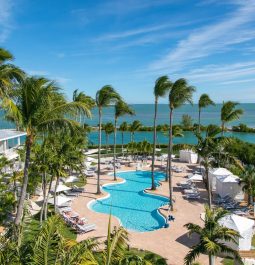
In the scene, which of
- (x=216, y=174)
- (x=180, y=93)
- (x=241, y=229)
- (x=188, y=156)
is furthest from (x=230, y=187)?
(x=188, y=156)

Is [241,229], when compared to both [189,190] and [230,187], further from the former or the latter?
[189,190]

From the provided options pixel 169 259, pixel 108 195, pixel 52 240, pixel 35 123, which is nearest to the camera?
pixel 52 240

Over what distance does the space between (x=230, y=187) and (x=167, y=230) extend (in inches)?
347

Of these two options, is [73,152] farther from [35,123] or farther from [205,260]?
[205,260]

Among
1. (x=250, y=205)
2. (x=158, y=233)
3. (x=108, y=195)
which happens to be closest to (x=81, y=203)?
(x=108, y=195)

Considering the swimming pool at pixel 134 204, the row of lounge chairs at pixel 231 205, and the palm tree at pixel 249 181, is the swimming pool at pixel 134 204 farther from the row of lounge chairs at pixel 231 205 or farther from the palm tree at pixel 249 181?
the palm tree at pixel 249 181

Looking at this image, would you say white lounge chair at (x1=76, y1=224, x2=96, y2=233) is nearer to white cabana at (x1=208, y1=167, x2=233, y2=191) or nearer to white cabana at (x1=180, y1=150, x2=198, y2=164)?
white cabana at (x1=208, y1=167, x2=233, y2=191)

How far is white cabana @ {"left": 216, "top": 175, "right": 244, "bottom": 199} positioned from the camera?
81.1 ft

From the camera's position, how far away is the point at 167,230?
18.4 metres

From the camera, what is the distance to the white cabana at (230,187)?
24.7 m

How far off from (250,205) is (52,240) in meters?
18.6

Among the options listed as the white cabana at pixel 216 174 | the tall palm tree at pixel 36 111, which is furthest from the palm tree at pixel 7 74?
the white cabana at pixel 216 174

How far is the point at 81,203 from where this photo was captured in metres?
23.7

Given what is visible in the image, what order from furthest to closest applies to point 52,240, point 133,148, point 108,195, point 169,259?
1. point 133,148
2. point 108,195
3. point 169,259
4. point 52,240
